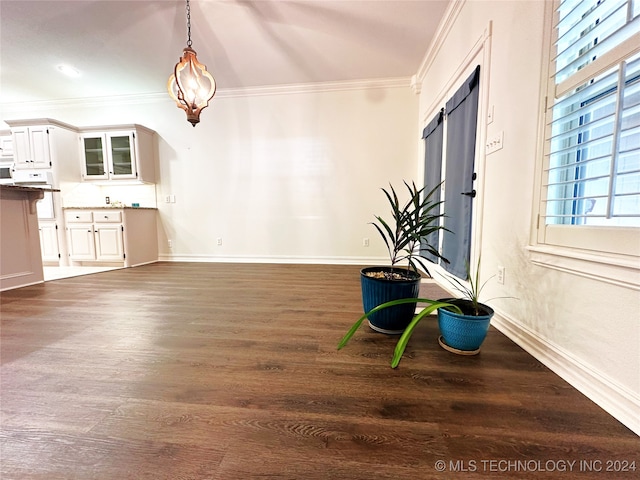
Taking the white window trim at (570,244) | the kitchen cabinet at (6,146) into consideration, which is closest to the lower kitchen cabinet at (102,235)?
the kitchen cabinet at (6,146)

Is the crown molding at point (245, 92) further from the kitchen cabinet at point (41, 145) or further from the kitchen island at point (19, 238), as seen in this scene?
the kitchen island at point (19, 238)

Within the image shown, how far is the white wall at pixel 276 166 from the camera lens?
3768 mm

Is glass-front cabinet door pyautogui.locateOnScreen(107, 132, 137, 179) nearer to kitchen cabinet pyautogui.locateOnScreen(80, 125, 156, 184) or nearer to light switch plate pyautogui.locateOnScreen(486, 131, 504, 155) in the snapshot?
kitchen cabinet pyautogui.locateOnScreen(80, 125, 156, 184)

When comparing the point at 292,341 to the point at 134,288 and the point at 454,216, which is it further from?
the point at 134,288

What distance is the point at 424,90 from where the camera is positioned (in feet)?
11.1

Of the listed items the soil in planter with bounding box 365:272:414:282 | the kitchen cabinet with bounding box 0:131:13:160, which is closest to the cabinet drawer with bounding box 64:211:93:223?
the kitchen cabinet with bounding box 0:131:13:160

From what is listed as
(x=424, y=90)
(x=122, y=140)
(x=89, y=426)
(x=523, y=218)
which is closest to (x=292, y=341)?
(x=89, y=426)

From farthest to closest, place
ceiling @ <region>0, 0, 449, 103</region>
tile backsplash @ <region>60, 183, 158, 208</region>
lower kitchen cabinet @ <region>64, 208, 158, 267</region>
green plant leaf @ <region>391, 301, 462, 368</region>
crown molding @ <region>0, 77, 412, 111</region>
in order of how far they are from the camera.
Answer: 1. tile backsplash @ <region>60, 183, 158, 208</region>
2. lower kitchen cabinet @ <region>64, 208, 158, 267</region>
3. crown molding @ <region>0, 77, 412, 111</region>
4. ceiling @ <region>0, 0, 449, 103</region>
5. green plant leaf @ <region>391, 301, 462, 368</region>

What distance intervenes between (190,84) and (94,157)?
285 cm

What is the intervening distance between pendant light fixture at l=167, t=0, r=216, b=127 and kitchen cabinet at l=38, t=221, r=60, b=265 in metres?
3.16

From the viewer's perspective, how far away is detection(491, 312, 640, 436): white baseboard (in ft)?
2.97

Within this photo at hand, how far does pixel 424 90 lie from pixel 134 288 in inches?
166

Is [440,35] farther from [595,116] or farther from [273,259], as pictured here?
[273,259]

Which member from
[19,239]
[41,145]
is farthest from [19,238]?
[41,145]
